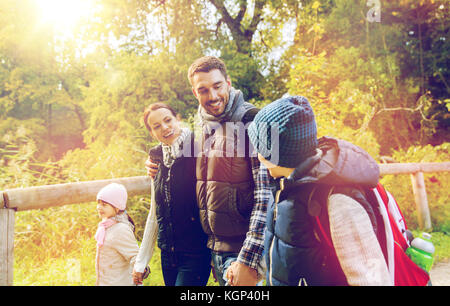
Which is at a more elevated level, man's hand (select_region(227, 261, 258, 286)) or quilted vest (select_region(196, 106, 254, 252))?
quilted vest (select_region(196, 106, 254, 252))

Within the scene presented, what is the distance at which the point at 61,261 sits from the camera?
11.3ft

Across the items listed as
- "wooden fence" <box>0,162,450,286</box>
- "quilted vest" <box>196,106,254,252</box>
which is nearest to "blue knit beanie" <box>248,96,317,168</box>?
"quilted vest" <box>196,106,254,252</box>

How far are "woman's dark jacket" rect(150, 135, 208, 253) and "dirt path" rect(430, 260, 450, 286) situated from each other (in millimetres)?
3086

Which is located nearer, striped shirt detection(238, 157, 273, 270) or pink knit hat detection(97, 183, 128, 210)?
striped shirt detection(238, 157, 273, 270)

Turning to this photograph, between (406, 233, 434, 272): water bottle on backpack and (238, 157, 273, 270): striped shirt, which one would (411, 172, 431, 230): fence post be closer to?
(406, 233, 434, 272): water bottle on backpack

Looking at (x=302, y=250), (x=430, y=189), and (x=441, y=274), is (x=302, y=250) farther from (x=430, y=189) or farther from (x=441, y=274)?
(x=430, y=189)

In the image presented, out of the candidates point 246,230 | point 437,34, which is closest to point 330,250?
point 246,230

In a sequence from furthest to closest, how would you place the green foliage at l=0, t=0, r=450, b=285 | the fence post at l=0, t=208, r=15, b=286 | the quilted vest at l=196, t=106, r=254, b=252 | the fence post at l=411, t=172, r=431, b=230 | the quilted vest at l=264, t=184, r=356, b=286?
the green foliage at l=0, t=0, r=450, b=285, the fence post at l=411, t=172, r=431, b=230, the fence post at l=0, t=208, r=15, b=286, the quilted vest at l=196, t=106, r=254, b=252, the quilted vest at l=264, t=184, r=356, b=286

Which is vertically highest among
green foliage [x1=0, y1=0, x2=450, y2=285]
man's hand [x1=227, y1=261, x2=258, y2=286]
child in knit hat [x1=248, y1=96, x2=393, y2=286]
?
green foliage [x1=0, y1=0, x2=450, y2=285]

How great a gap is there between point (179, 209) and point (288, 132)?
103 cm

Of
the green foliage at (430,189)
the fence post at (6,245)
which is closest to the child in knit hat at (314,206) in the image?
the fence post at (6,245)

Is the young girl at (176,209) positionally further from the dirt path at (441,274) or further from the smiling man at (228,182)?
the dirt path at (441,274)

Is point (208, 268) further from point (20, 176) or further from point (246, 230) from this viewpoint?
point (20, 176)

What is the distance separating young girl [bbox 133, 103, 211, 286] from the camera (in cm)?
207
